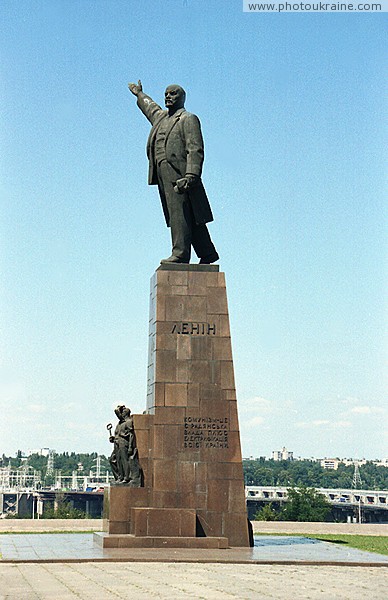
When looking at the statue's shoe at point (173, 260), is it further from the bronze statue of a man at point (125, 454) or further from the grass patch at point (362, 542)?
the grass patch at point (362, 542)

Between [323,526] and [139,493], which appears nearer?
[139,493]

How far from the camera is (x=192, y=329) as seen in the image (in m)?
18.6

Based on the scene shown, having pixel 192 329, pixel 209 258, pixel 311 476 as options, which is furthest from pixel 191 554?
pixel 311 476

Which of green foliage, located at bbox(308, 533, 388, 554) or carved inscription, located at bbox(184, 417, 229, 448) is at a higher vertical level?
carved inscription, located at bbox(184, 417, 229, 448)

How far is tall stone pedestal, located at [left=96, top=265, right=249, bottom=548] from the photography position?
1738cm

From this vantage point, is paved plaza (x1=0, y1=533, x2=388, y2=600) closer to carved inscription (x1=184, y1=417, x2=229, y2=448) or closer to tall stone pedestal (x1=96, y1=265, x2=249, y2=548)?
tall stone pedestal (x1=96, y1=265, x2=249, y2=548)

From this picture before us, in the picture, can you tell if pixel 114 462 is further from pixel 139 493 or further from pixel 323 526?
pixel 323 526

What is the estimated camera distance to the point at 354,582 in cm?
1248

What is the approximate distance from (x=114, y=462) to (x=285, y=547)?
136 inches

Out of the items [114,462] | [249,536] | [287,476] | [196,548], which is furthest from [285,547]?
[287,476]

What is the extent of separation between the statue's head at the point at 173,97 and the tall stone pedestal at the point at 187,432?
317 centimetres

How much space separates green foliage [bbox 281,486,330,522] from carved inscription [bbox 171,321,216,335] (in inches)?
650

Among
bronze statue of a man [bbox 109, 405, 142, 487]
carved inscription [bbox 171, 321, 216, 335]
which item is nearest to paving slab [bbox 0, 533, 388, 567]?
bronze statue of a man [bbox 109, 405, 142, 487]

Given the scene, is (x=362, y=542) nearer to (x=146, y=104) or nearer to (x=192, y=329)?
(x=192, y=329)
